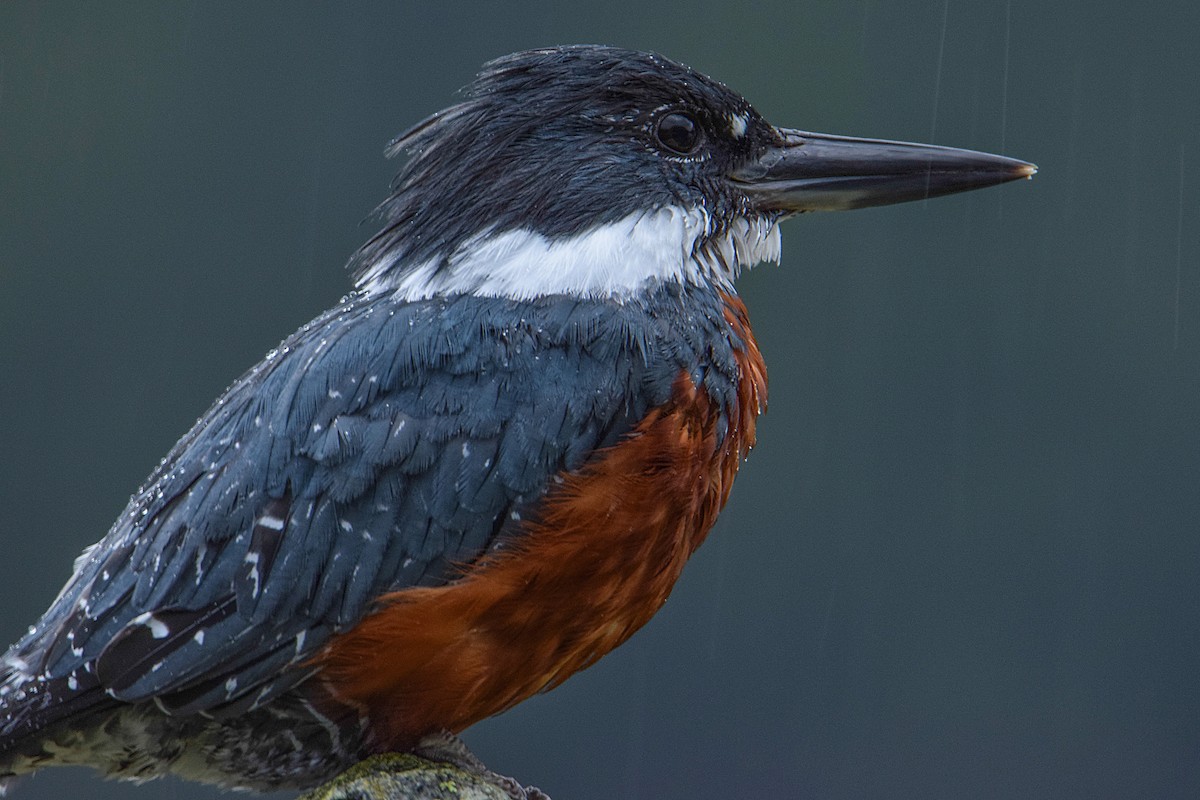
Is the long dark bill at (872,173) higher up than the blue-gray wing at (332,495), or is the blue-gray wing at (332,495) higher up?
the long dark bill at (872,173)

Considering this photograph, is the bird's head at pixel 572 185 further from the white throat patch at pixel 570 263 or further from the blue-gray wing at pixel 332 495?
the blue-gray wing at pixel 332 495

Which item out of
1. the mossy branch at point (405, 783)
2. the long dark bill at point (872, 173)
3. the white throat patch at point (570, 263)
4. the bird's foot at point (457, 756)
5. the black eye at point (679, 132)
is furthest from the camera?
the long dark bill at point (872, 173)

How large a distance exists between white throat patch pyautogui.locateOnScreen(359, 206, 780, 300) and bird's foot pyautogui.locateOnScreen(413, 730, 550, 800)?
0.68 m

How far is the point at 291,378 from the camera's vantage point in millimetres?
2061

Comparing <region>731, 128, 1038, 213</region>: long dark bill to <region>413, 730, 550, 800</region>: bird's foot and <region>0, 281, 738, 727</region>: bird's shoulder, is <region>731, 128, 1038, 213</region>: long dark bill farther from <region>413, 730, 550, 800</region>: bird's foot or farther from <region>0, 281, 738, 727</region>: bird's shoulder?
<region>413, 730, 550, 800</region>: bird's foot

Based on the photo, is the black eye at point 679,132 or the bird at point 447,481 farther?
the black eye at point 679,132

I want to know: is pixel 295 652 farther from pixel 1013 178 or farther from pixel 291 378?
pixel 1013 178

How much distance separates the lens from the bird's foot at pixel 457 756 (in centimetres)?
200

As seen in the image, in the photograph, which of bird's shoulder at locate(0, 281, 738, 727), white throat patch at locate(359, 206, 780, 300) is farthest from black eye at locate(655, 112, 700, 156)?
bird's shoulder at locate(0, 281, 738, 727)

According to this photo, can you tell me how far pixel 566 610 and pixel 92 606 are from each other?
0.71 metres

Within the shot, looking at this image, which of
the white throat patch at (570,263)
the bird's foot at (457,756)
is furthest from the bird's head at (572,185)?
the bird's foot at (457,756)

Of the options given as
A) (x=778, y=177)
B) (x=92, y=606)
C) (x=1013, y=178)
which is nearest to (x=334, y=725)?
(x=92, y=606)

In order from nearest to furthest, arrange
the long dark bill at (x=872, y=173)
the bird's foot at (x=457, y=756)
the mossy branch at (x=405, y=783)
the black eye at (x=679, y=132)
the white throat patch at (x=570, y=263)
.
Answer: the mossy branch at (x=405, y=783) < the bird's foot at (x=457, y=756) < the white throat patch at (x=570, y=263) < the black eye at (x=679, y=132) < the long dark bill at (x=872, y=173)

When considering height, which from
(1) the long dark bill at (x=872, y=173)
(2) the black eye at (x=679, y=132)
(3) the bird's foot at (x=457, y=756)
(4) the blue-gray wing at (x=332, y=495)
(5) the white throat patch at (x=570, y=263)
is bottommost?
(3) the bird's foot at (x=457, y=756)
